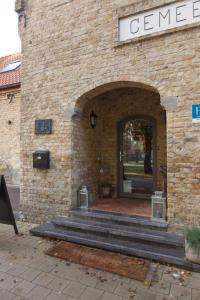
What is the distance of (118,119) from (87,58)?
195 centimetres

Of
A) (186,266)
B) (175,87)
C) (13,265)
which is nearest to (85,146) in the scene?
(175,87)

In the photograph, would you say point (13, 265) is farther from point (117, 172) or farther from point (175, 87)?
point (175, 87)

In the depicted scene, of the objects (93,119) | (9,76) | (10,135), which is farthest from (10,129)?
(93,119)

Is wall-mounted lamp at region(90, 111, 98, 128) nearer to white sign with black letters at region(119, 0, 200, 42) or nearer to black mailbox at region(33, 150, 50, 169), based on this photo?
black mailbox at region(33, 150, 50, 169)

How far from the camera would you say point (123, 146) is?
6277 mm

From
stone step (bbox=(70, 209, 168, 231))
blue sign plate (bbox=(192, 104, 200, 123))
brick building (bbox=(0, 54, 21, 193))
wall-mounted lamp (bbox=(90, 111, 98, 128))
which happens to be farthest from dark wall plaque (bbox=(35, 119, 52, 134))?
brick building (bbox=(0, 54, 21, 193))

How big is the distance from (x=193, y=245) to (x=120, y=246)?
117 centimetres

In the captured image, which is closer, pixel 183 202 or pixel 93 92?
pixel 183 202

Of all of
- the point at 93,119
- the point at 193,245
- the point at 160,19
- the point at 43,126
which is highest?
the point at 160,19

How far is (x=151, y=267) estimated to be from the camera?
3367 mm

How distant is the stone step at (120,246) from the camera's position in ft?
11.1

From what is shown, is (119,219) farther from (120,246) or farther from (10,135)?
(10,135)

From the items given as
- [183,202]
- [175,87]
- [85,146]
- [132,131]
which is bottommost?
[183,202]

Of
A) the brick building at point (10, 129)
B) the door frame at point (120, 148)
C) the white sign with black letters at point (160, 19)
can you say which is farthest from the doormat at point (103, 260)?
the brick building at point (10, 129)
